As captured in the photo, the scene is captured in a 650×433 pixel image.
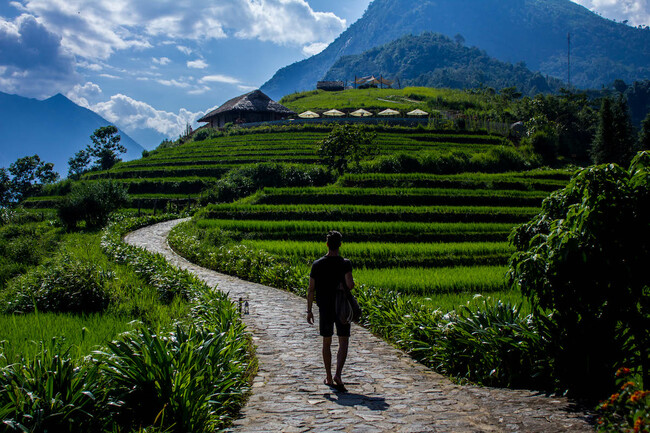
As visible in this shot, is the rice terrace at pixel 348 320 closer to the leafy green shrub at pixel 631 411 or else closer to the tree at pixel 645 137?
the leafy green shrub at pixel 631 411

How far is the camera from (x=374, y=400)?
5.57 meters

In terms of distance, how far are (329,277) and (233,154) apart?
40.5 m

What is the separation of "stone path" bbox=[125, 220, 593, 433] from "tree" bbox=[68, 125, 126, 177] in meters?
67.9

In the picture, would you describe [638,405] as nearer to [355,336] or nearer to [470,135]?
[355,336]

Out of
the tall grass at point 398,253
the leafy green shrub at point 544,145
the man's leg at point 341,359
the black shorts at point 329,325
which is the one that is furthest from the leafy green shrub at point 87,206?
the leafy green shrub at point 544,145

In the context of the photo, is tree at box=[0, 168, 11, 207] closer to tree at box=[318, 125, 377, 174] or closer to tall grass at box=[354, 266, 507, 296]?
tree at box=[318, 125, 377, 174]

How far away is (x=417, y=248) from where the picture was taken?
1794cm

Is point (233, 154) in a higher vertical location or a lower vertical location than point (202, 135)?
lower

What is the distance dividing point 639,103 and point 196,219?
15624 centimetres

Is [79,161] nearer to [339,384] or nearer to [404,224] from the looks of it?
[404,224]

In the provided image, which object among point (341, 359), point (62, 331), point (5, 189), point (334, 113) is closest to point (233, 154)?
point (334, 113)

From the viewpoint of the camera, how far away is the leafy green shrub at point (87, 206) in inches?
1038

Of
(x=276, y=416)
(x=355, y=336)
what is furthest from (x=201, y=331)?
(x=355, y=336)

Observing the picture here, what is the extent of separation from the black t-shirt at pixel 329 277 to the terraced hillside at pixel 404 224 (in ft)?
19.4
